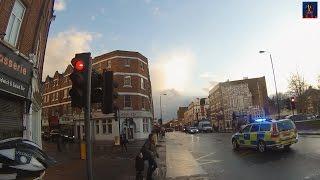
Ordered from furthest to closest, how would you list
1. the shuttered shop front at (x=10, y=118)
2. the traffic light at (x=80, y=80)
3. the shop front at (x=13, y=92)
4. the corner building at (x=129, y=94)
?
1. the corner building at (x=129, y=94)
2. the shuttered shop front at (x=10, y=118)
3. the shop front at (x=13, y=92)
4. the traffic light at (x=80, y=80)

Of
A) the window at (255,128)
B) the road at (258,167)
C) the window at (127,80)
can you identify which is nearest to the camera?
the road at (258,167)

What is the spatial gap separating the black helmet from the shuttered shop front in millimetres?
7053

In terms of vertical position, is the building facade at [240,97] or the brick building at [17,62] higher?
the building facade at [240,97]

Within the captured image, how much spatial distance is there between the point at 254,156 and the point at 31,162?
1574 cm

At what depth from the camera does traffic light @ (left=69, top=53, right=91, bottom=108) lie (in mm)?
8359

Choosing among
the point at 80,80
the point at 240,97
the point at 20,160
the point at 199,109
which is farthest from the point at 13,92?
the point at 199,109

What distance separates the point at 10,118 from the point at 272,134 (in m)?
12.5

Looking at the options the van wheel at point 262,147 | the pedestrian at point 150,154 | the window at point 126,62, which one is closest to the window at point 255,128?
the van wheel at point 262,147

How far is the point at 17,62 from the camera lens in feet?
48.7

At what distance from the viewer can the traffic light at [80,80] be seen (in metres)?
8.36

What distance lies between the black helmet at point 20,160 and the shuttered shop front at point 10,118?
23.1 ft

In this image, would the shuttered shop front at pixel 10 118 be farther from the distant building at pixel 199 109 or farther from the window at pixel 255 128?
the distant building at pixel 199 109

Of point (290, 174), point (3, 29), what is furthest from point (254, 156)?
point (3, 29)

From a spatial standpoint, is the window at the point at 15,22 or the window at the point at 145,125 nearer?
the window at the point at 15,22
